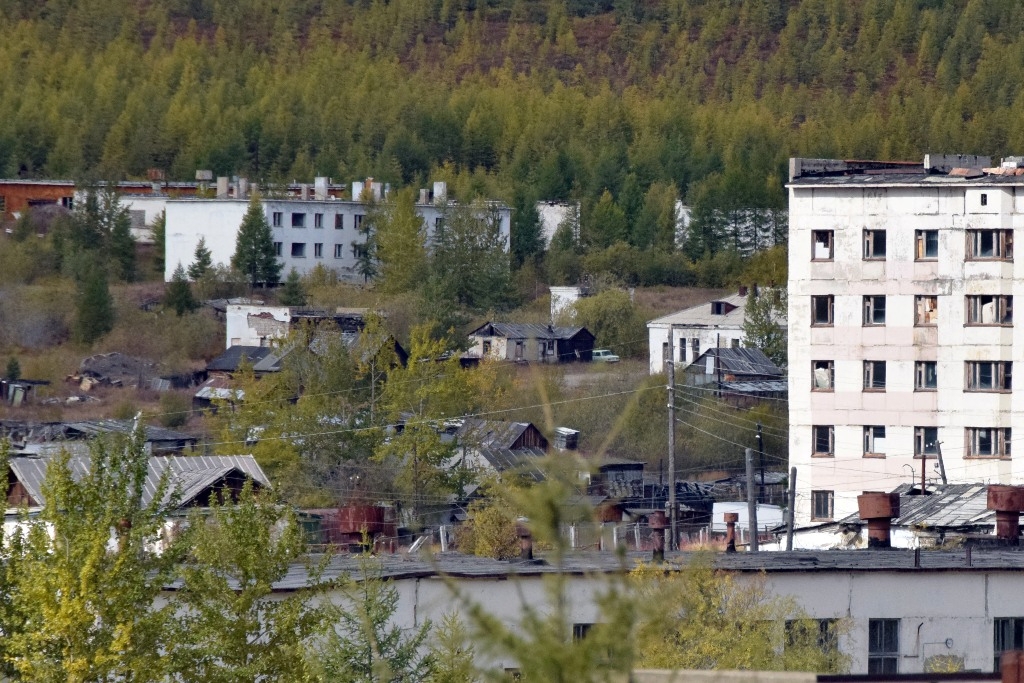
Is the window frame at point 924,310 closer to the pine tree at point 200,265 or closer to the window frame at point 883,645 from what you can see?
Result: the window frame at point 883,645

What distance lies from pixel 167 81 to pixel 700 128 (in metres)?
43.7

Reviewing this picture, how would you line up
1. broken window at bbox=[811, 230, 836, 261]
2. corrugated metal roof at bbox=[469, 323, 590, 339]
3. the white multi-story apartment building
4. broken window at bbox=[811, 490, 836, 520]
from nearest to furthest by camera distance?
1. broken window at bbox=[811, 490, 836, 520]
2. the white multi-story apartment building
3. broken window at bbox=[811, 230, 836, 261]
4. corrugated metal roof at bbox=[469, 323, 590, 339]

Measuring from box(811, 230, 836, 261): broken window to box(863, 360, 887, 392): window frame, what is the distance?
2.57 metres

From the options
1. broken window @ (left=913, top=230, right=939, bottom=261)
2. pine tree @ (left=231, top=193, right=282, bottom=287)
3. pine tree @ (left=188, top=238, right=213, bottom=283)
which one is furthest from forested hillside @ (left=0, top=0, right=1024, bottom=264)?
broken window @ (left=913, top=230, right=939, bottom=261)

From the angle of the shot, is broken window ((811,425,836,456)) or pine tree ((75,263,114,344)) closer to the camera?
broken window ((811,425,836,456))

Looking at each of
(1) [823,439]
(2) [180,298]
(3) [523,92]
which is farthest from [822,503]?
(3) [523,92]

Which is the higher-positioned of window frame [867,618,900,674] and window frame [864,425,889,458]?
window frame [864,425,889,458]

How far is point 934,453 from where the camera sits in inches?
1727

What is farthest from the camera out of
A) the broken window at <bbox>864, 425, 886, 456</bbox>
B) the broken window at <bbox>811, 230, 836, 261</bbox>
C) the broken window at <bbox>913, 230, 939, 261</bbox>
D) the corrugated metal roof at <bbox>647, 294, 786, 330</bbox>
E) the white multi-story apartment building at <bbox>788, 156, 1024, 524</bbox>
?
the corrugated metal roof at <bbox>647, 294, 786, 330</bbox>

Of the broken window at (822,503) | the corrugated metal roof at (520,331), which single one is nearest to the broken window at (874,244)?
the broken window at (822,503)

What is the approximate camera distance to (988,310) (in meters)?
44.5

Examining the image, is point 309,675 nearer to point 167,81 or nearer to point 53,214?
point 53,214

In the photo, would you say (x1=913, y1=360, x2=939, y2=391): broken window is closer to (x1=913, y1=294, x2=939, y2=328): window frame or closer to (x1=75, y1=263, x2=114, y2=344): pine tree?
(x1=913, y1=294, x2=939, y2=328): window frame

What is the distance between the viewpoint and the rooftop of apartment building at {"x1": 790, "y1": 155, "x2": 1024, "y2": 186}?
145 ft
